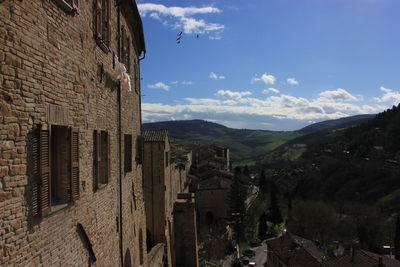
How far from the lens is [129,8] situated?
1230cm

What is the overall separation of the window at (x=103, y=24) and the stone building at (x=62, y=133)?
0.03m

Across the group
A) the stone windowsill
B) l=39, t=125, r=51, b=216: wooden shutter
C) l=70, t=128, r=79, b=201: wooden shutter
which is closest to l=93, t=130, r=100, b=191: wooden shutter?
l=70, t=128, r=79, b=201: wooden shutter

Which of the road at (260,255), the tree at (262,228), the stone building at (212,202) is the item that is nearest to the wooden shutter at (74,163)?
the road at (260,255)

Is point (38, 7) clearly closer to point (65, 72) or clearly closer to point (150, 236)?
point (65, 72)

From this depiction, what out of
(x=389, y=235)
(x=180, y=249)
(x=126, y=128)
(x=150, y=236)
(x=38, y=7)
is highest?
(x=38, y=7)

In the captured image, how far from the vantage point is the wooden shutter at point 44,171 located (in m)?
5.40

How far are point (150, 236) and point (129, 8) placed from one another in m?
13.6

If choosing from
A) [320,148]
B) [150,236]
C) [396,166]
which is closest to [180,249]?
[150,236]

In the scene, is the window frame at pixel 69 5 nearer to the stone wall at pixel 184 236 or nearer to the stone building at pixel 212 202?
the stone wall at pixel 184 236

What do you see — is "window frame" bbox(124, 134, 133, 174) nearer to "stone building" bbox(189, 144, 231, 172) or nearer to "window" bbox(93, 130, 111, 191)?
"window" bbox(93, 130, 111, 191)

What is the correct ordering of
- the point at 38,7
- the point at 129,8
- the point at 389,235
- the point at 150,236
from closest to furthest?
1. the point at 38,7
2. the point at 129,8
3. the point at 150,236
4. the point at 389,235

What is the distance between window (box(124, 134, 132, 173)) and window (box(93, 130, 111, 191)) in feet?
8.70

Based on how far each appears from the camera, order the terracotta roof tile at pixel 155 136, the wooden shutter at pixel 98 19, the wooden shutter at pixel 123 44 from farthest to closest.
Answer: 1. the terracotta roof tile at pixel 155 136
2. the wooden shutter at pixel 123 44
3. the wooden shutter at pixel 98 19

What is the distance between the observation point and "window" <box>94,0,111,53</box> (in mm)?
8469
